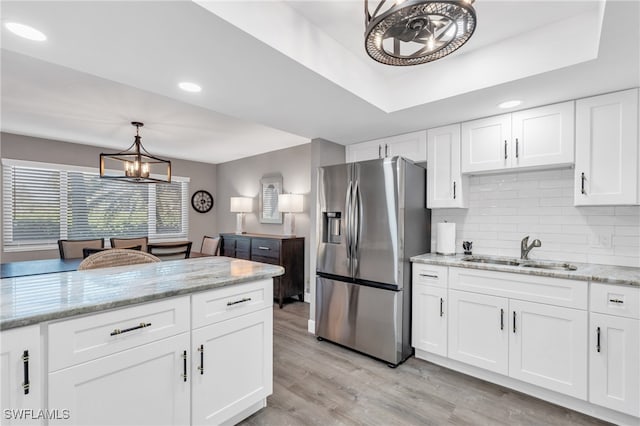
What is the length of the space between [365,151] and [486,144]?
1266 millimetres

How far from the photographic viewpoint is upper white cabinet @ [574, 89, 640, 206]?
2031 mm

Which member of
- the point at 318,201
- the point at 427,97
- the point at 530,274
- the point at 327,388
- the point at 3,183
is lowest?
the point at 327,388

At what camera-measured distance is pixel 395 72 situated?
7.97 feet

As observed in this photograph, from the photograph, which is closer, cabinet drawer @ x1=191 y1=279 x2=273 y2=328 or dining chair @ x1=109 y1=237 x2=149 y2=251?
cabinet drawer @ x1=191 y1=279 x2=273 y2=328

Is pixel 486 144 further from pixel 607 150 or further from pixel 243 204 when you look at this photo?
pixel 243 204

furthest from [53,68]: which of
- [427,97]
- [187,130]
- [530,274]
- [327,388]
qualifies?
[530,274]

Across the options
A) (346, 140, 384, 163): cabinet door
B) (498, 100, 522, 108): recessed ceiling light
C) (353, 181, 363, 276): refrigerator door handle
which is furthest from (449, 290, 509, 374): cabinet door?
(346, 140, 384, 163): cabinet door

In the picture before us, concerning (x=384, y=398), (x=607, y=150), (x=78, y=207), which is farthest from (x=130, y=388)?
(x=78, y=207)

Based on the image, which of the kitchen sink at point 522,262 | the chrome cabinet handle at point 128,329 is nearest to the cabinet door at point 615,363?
the kitchen sink at point 522,262

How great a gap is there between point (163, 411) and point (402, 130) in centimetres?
292

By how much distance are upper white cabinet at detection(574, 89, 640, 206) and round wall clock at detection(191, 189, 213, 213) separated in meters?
6.15

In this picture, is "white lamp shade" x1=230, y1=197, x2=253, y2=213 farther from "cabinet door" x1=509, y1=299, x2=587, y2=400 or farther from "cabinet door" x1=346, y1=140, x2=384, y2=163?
"cabinet door" x1=509, y1=299, x2=587, y2=400

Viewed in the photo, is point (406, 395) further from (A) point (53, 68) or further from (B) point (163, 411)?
(A) point (53, 68)

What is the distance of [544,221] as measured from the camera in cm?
257
